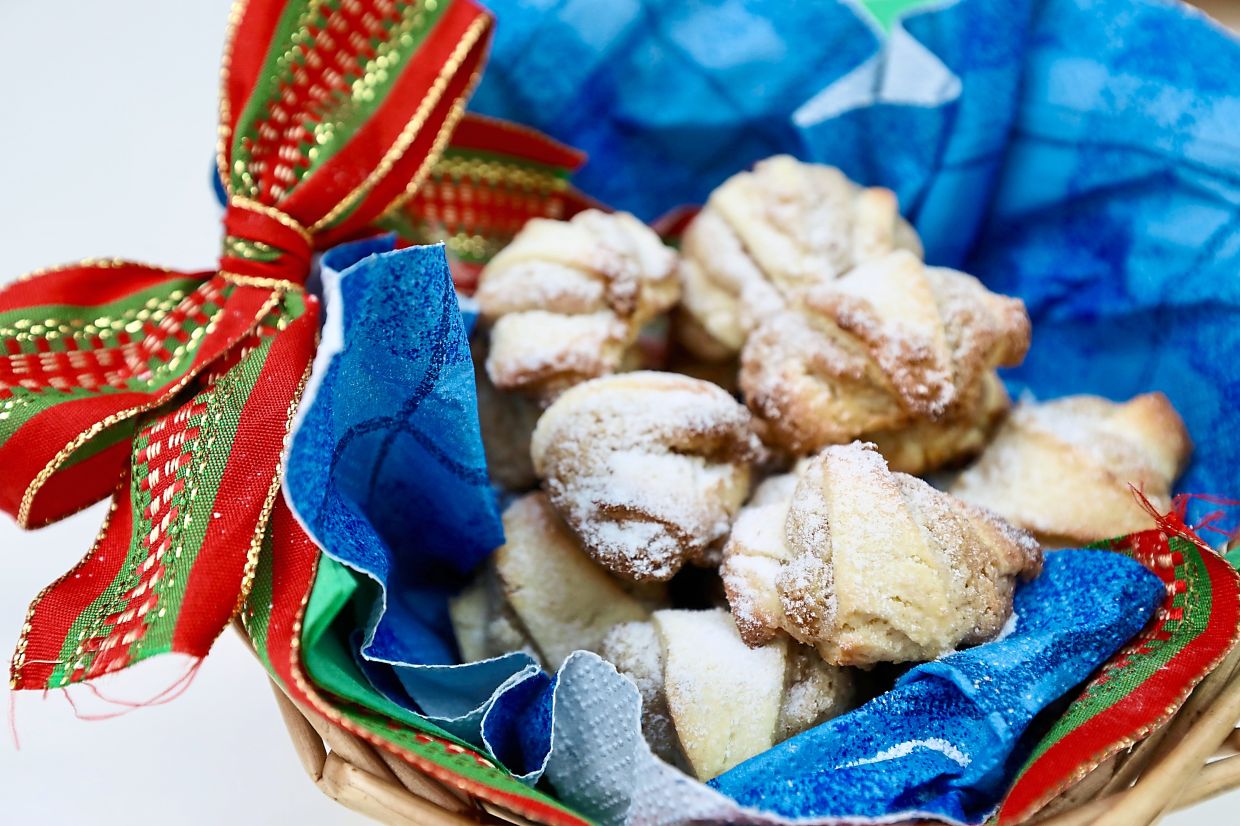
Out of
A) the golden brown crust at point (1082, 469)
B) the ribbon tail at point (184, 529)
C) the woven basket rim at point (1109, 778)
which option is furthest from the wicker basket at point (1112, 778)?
the golden brown crust at point (1082, 469)

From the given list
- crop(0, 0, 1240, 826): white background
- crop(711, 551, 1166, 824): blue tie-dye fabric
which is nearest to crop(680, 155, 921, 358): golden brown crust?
crop(711, 551, 1166, 824): blue tie-dye fabric

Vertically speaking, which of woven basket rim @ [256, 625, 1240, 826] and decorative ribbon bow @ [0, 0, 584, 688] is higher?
decorative ribbon bow @ [0, 0, 584, 688]

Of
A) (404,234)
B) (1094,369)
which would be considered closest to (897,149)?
(1094,369)

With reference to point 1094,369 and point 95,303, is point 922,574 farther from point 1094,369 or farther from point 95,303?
point 95,303

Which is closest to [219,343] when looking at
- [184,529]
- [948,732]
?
[184,529]

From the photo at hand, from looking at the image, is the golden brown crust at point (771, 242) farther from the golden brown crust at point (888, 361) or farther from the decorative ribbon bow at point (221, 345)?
the decorative ribbon bow at point (221, 345)

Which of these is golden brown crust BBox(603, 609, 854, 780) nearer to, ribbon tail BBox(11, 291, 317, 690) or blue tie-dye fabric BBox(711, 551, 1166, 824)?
blue tie-dye fabric BBox(711, 551, 1166, 824)
